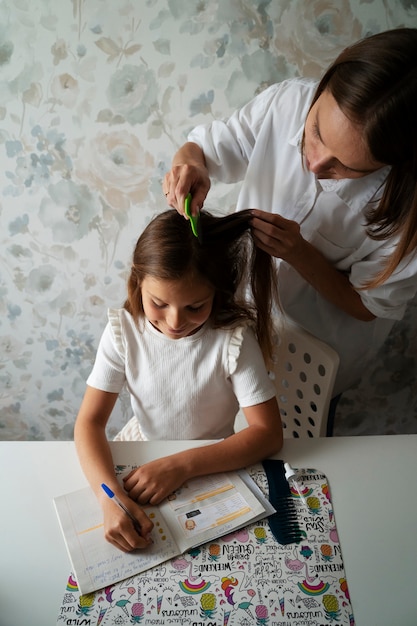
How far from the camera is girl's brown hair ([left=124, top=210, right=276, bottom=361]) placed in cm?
90

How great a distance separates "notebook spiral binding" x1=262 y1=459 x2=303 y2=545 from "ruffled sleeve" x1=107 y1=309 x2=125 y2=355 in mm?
360

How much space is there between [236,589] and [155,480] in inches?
8.6

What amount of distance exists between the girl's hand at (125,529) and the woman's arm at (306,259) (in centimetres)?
53

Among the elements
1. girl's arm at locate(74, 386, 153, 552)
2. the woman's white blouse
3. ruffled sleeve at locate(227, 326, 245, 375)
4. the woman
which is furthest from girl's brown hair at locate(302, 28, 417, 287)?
girl's arm at locate(74, 386, 153, 552)

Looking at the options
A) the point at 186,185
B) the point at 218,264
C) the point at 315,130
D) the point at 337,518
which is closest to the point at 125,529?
the point at 337,518

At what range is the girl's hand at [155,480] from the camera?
809 mm

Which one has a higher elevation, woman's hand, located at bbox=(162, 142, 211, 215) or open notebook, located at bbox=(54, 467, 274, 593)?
woman's hand, located at bbox=(162, 142, 211, 215)

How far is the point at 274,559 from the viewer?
717mm

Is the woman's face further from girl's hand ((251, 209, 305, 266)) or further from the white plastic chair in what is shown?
the white plastic chair

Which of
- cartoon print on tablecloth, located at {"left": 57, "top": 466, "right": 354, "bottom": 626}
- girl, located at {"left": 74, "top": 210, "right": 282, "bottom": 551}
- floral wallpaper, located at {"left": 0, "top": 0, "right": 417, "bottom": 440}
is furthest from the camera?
floral wallpaper, located at {"left": 0, "top": 0, "right": 417, "bottom": 440}

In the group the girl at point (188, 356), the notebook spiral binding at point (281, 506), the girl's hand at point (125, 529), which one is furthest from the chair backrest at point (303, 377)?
the girl's hand at point (125, 529)

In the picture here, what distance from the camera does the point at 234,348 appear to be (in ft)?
3.22

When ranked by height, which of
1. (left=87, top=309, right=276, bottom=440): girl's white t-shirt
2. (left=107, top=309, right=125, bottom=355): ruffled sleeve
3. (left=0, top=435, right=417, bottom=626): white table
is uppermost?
(left=107, top=309, right=125, bottom=355): ruffled sleeve

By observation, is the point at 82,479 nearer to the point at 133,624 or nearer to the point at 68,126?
the point at 133,624
